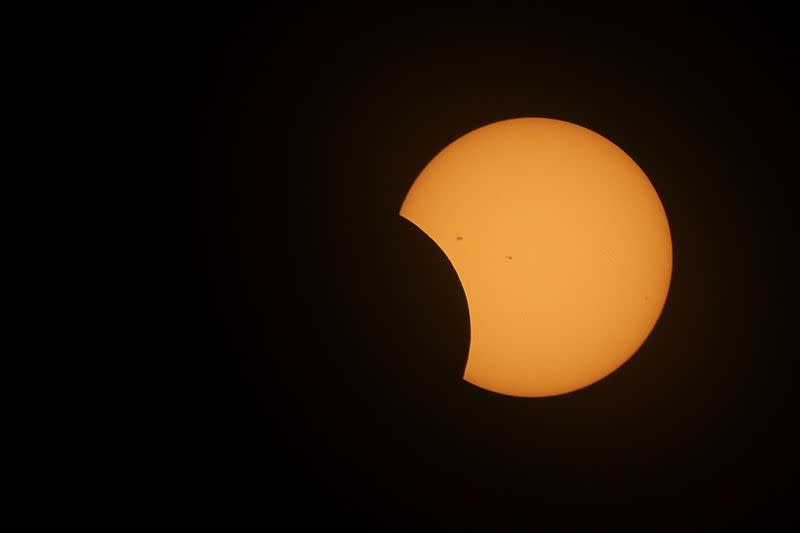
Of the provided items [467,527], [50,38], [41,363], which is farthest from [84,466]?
[50,38]

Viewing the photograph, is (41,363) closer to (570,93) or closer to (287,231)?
(287,231)

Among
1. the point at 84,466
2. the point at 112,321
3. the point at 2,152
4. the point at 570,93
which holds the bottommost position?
the point at 84,466

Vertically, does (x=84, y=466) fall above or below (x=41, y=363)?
below

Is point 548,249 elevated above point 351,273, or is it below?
above
